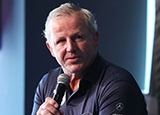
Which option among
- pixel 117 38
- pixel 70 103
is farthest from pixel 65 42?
pixel 117 38

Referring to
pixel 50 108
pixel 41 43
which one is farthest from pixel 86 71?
pixel 41 43

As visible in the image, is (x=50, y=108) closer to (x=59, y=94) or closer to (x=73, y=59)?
(x=59, y=94)

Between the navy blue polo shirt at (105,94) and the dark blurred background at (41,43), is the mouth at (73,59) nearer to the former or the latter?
the navy blue polo shirt at (105,94)

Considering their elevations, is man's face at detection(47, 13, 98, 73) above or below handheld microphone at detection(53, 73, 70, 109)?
above

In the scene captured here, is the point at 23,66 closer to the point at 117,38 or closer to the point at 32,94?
the point at 32,94

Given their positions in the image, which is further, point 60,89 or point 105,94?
point 105,94

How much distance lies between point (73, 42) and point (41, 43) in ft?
3.33

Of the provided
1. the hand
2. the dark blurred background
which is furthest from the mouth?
the dark blurred background

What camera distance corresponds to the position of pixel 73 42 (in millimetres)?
1450

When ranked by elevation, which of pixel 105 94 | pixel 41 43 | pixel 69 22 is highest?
pixel 69 22

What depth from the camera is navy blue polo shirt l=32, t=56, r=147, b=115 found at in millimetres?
1337

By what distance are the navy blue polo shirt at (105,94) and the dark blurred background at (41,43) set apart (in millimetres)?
890

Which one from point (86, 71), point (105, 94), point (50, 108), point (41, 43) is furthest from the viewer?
point (41, 43)

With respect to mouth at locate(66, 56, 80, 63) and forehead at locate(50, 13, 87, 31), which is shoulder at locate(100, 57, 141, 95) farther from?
forehead at locate(50, 13, 87, 31)
